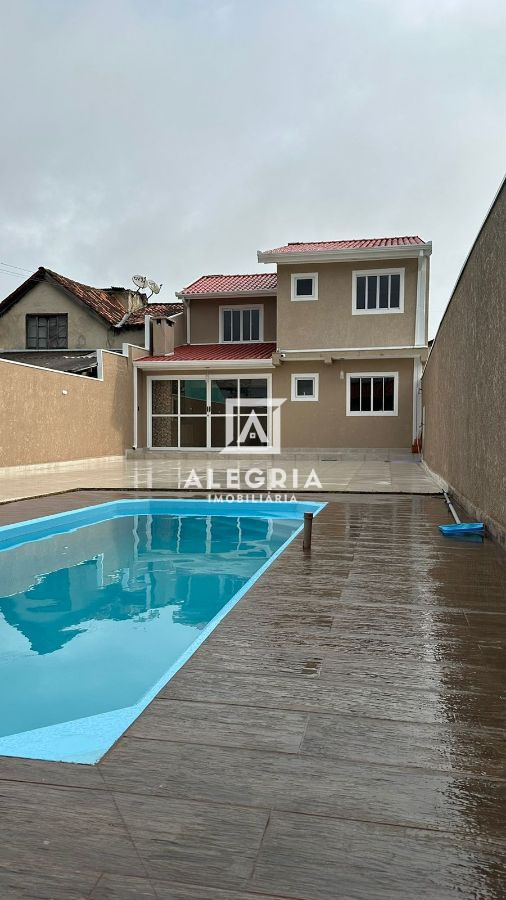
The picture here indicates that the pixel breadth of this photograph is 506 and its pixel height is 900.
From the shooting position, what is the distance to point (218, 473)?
511 inches

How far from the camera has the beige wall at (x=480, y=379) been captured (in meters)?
5.11

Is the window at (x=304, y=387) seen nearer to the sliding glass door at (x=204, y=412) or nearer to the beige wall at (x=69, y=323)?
the sliding glass door at (x=204, y=412)

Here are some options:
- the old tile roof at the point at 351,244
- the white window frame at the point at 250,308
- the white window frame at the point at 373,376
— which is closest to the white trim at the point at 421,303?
the old tile roof at the point at 351,244

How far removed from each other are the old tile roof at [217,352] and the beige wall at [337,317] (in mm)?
913

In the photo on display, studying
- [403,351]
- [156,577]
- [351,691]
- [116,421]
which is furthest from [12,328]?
[351,691]

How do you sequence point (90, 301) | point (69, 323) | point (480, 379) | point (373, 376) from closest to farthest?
point (480, 379) → point (373, 376) → point (69, 323) → point (90, 301)

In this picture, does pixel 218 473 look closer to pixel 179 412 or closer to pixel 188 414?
pixel 188 414

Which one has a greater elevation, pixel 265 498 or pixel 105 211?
pixel 105 211

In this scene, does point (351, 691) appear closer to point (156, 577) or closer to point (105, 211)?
point (156, 577)

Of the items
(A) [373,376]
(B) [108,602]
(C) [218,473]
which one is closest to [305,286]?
(A) [373,376]

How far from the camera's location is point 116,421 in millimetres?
17531

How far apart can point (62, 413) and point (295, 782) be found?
13.6 m

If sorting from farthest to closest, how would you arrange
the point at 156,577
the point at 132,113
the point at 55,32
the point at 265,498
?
1. the point at 132,113
2. the point at 55,32
3. the point at 265,498
4. the point at 156,577

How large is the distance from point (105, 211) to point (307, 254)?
11.4m
